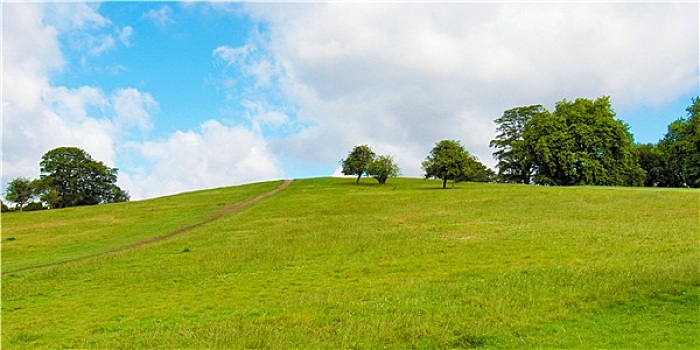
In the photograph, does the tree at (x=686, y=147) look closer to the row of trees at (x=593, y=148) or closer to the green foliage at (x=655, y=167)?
the row of trees at (x=593, y=148)

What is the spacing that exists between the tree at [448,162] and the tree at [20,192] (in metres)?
73.9

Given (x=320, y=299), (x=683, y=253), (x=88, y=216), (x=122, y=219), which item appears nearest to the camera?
(x=320, y=299)

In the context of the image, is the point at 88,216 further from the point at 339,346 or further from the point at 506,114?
the point at 506,114

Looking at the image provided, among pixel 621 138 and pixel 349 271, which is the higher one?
pixel 621 138

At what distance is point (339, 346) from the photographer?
10.3 metres

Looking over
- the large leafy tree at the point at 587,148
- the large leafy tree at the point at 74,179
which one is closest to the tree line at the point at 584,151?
the large leafy tree at the point at 587,148

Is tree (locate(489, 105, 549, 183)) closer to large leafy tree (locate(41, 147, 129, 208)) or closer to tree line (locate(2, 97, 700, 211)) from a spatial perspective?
tree line (locate(2, 97, 700, 211))

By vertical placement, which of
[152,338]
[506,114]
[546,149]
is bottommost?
[152,338]

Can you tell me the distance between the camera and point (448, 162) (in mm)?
67125

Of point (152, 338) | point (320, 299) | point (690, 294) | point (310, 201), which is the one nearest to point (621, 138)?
point (310, 201)

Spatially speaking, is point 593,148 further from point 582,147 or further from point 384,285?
point 384,285

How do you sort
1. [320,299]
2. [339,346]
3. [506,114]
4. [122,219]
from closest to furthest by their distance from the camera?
[339,346], [320,299], [122,219], [506,114]

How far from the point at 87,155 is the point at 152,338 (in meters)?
97.0

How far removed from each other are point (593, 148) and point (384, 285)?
222 feet
